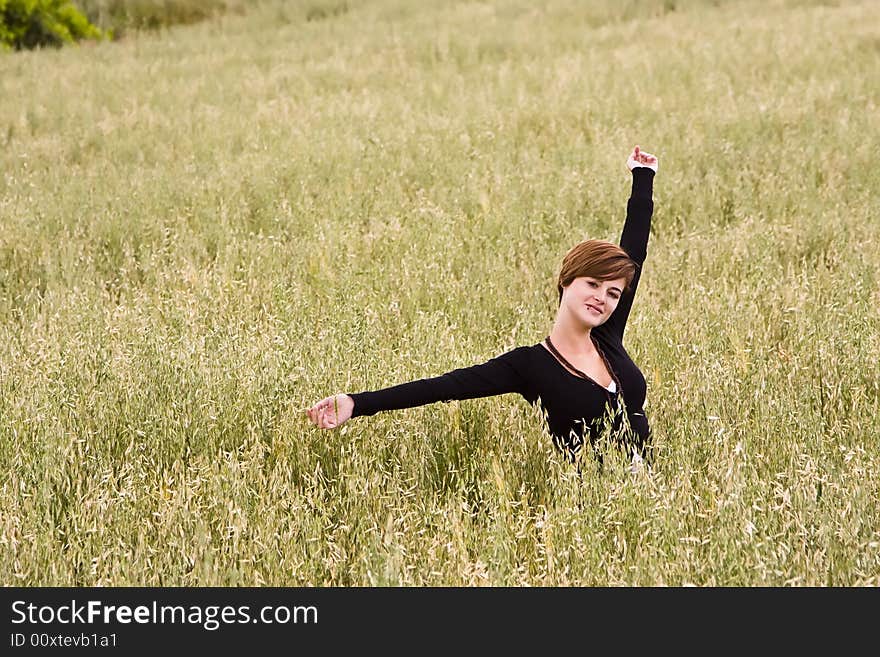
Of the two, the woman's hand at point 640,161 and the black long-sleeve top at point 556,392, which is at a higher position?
the woman's hand at point 640,161

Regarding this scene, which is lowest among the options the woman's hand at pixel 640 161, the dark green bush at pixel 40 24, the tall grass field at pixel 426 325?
the tall grass field at pixel 426 325

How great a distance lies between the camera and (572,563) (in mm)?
2498

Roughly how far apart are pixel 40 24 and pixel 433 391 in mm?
16852

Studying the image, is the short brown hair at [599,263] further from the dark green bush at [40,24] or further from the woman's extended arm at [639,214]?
the dark green bush at [40,24]

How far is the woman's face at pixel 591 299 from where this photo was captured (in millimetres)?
2893

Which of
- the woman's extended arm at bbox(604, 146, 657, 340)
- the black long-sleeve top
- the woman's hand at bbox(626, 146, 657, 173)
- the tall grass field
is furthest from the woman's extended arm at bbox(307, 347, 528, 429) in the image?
the woman's hand at bbox(626, 146, 657, 173)

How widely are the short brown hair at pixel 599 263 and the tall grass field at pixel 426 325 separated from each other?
1.84ft

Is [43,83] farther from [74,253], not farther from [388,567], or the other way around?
[388,567]

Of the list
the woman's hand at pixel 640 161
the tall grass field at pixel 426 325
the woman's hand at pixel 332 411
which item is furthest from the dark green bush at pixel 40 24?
the woman's hand at pixel 332 411

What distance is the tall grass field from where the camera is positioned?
8.27ft

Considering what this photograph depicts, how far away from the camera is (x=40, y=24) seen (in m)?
16.8

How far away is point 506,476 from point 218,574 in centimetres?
103

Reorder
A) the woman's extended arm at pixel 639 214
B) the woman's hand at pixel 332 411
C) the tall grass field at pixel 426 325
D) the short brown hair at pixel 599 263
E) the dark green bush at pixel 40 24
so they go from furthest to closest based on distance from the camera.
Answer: the dark green bush at pixel 40 24 < the woman's extended arm at pixel 639 214 < the short brown hair at pixel 599 263 < the woman's hand at pixel 332 411 < the tall grass field at pixel 426 325

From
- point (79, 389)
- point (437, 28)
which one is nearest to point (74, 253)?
point (79, 389)
